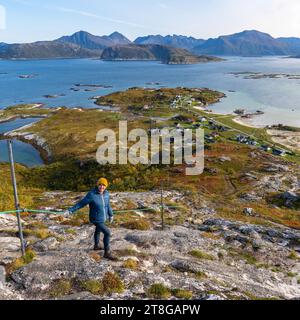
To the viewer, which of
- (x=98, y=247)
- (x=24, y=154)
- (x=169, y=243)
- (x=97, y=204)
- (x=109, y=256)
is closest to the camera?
(x=97, y=204)

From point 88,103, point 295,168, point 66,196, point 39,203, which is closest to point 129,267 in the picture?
point 39,203

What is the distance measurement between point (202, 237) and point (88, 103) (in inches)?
6071

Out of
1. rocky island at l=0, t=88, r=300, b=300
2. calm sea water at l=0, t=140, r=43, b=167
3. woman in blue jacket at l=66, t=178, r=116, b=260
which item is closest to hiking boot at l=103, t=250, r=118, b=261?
rocky island at l=0, t=88, r=300, b=300

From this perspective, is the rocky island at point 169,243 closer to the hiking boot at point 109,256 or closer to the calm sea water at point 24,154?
the hiking boot at point 109,256

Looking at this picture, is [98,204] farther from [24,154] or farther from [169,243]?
[24,154]

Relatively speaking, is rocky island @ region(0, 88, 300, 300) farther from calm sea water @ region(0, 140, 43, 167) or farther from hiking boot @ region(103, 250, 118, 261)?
calm sea water @ region(0, 140, 43, 167)

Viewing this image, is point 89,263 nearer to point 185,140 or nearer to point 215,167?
point 215,167

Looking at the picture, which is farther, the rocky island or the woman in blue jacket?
the woman in blue jacket

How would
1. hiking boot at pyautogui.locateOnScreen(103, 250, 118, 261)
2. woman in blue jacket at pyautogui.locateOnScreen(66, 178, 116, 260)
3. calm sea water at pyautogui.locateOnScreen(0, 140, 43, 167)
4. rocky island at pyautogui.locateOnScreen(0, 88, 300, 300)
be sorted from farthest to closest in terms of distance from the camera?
1. calm sea water at pyautogui.locateOnScreen(0, 140, 43, 167)
2. hiking boot at pyautogui.locateOnScreen(103, 250, 118, 261)
3. woman in blue jacket at pyautogui.locateOnScreen(66, 178, 116, 260)
4. rocky island at pyautogui.locateOnScreen(0, 88, 300, 300)

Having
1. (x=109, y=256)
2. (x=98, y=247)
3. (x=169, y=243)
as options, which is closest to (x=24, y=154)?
(x=169, y=243)

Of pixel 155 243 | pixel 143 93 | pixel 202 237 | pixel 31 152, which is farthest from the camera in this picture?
pixel 143 93

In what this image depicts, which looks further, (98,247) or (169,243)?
(169,243)

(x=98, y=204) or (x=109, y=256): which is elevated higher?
(x=98, y=204)

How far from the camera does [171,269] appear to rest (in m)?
14.5
